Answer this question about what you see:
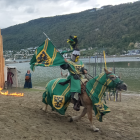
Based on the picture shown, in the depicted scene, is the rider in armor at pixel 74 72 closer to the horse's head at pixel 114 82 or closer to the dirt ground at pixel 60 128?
the dirt ground at pixel 60 128

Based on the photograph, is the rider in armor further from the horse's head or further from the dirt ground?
the horse's head

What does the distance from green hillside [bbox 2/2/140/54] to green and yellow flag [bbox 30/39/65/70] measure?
77309 mm

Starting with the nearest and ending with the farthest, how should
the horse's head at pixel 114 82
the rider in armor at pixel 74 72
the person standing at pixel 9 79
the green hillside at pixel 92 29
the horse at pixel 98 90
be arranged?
the horse's head at pixel 114 82 < the horse at pixel 98 90 < the rider in armor at pixel 74 72 < the person standing at pixel 9 79 < the green hillside at pixel 92 29

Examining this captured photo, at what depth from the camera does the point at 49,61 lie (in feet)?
16.4

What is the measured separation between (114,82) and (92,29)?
128156mm

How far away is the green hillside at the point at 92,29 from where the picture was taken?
9831cm

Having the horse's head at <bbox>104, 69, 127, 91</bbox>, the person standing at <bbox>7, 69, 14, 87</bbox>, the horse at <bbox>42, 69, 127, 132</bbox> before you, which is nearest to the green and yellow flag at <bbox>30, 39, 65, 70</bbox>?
the horse at <bbox>42, 69, 127, 132</bbox>

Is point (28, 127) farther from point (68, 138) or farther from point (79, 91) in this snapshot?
point (79, 91)

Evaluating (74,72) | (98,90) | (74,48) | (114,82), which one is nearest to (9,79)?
(74,48)

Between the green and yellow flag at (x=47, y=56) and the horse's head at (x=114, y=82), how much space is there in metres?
1.34

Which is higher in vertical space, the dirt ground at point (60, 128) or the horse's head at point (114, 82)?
the horse's head at point (114, 82)

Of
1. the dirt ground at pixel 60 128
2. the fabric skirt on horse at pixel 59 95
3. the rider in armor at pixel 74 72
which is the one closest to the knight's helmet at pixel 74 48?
the rider in armor at pixel 74 72

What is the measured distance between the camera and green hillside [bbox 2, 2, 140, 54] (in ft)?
323

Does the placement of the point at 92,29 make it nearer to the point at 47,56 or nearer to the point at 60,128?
the point at 47,56
